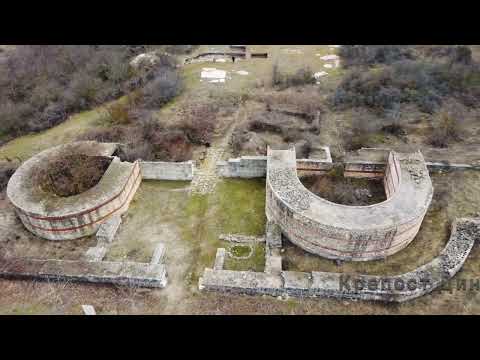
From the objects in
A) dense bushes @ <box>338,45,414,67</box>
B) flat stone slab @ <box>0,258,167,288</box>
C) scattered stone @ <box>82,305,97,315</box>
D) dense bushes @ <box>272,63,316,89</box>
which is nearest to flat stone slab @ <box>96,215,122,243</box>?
flat stone slab @ <box>0,258,167,288</box>

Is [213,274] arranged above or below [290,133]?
below

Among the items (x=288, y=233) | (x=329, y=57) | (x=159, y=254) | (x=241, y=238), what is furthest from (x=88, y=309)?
(x=329, y=57)

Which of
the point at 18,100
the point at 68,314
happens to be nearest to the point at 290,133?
the point at 68,314

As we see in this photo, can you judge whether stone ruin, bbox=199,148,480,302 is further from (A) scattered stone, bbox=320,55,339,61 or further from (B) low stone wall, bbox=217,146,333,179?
(A) scattered stone, bbox=320,55,339,61

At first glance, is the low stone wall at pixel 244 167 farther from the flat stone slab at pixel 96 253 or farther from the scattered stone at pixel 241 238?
the flat stone slab at pixel 96 253

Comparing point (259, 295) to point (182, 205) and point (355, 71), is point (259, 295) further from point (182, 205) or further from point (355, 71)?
point (355, 71)

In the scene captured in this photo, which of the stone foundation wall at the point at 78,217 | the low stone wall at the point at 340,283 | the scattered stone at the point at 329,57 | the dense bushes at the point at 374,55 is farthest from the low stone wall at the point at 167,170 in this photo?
the scattered stone at the point at 329,57
